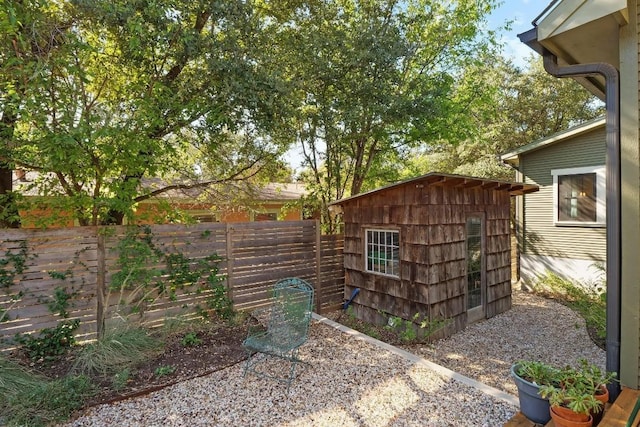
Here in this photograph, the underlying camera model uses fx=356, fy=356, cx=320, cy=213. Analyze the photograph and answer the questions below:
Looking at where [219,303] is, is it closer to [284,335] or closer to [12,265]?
[284,335]

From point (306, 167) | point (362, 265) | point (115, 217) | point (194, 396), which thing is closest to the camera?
point (194, 396)

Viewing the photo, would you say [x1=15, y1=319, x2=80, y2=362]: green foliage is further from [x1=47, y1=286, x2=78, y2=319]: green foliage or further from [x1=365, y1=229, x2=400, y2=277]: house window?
[x1=365, y1=229, x2=400, y2=277]: house window

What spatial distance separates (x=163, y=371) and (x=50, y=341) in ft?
5.14

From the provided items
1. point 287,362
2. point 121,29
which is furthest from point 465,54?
point 287,362

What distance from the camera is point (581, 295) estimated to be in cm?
803

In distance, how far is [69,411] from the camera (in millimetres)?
3107

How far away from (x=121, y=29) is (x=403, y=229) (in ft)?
16.6

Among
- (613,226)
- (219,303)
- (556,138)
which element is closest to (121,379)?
(219,303)

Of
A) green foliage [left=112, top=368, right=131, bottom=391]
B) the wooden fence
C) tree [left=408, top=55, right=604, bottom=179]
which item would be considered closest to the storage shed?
the wooden fence

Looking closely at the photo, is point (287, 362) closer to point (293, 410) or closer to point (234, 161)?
point (293, 410)

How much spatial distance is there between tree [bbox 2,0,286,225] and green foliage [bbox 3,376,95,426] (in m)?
2.10

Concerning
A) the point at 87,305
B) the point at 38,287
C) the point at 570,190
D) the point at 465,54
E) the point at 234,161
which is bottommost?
the point at 87,305

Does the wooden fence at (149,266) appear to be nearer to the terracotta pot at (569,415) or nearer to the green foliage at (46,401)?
the green foliage at (46,401)

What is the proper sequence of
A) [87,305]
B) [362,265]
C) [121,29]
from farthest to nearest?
1. [362,265]
2. [121,29]
3. [87,305]
